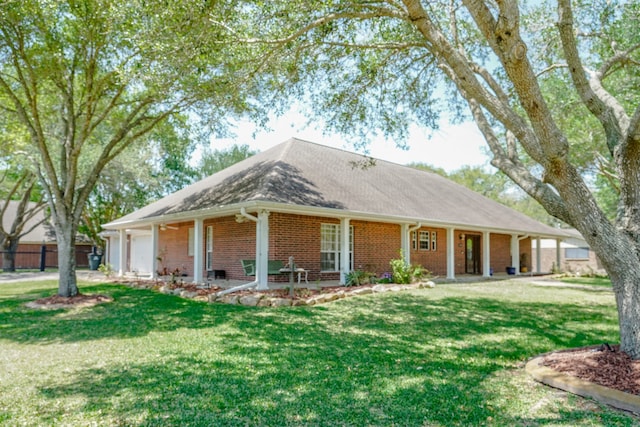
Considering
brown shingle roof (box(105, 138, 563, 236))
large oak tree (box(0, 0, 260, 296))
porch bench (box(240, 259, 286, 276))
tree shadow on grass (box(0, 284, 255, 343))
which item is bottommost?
tree shadow on grass (box(0, 284, 255, 343))

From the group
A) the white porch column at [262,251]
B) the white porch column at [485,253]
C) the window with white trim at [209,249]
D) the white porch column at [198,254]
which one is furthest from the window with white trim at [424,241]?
the white porch column at [198,254]

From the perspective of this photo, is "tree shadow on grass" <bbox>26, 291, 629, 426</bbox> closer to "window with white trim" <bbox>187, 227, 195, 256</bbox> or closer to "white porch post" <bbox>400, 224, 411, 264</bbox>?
"white porch post" <bbox>400, 224, 411, 264</bbox>

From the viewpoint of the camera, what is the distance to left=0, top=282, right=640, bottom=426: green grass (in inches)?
158

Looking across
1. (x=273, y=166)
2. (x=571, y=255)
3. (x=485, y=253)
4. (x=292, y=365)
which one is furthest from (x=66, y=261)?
(x=571, y=255)

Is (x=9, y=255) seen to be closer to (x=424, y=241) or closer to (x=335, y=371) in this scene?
(x=424, y=241)

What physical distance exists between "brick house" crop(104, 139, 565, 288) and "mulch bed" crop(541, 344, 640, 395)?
21.3 feet

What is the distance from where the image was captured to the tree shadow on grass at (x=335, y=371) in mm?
4000

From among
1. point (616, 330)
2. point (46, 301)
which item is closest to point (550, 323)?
point (616, 330)

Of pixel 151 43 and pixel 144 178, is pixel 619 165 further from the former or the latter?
pixel 144 178

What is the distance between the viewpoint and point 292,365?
5562 millimetres

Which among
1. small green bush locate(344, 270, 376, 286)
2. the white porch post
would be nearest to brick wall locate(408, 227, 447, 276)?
the white porch post

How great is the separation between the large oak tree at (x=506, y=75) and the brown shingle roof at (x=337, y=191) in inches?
95.2

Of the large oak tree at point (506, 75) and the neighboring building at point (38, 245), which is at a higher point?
the large oak tree at point (506, 75)

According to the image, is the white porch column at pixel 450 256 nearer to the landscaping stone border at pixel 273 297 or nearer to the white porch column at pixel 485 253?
the white porch column at pixel 485 253
